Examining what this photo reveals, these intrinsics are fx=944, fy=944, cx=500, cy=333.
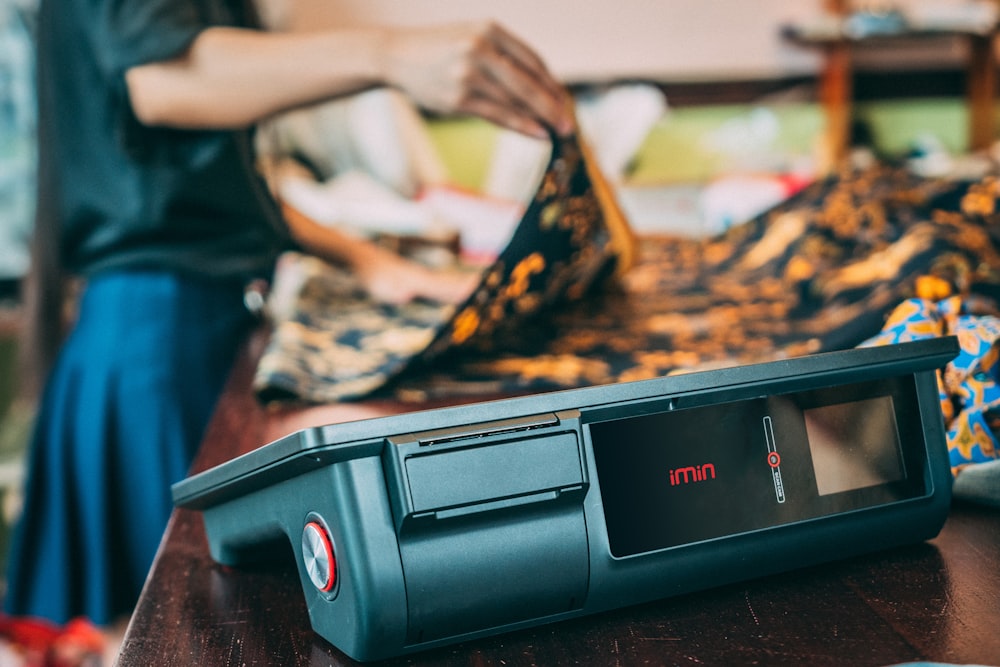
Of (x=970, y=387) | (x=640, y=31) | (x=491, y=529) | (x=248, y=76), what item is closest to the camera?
(x=491, y=529)

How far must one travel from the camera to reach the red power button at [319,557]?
420mm

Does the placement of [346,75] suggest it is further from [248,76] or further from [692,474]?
[692,474]

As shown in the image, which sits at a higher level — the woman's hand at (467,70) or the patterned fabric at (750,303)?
the woman's hand at (467,70)

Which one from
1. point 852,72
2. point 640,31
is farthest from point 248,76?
point 852,72

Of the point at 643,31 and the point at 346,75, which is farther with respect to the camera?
the point at 643,31

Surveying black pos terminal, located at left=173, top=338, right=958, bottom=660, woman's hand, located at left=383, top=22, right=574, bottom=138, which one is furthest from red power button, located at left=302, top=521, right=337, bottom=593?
woman's hand, located at left=383, top=22, right=574, bottom=138

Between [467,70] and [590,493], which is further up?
[467,70]

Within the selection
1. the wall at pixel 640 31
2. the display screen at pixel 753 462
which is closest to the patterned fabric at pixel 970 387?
the display screen at pixel 753 462

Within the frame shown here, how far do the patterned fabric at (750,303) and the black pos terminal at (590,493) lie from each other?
13.7 inches

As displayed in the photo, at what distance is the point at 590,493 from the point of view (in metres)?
0.44

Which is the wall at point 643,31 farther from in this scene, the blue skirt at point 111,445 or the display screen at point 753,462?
the display screen at point 753,462

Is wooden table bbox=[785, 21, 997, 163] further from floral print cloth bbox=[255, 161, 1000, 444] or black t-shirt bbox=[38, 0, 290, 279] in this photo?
black t-shirt bbox=[38, 0, 290, 279]

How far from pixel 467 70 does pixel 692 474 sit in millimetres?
481

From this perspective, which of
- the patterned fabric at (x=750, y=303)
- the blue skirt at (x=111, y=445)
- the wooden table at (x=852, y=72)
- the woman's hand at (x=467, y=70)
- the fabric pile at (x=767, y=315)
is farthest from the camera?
the wooden table at (x=852, y=72)
